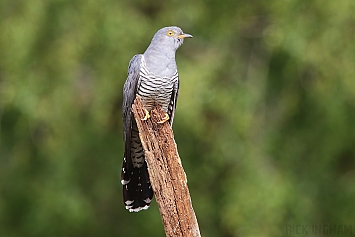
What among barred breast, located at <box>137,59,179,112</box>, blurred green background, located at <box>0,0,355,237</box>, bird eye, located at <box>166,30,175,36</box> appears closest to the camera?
barred breast, located at <box>137,59,179,112</box>

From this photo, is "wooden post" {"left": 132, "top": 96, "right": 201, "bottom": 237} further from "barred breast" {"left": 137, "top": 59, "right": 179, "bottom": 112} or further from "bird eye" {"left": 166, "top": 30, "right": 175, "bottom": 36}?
"bird eye" {"left": 166, "top": 30, "right": 175, "bottom": 36}

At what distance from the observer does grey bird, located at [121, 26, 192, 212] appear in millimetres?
5008

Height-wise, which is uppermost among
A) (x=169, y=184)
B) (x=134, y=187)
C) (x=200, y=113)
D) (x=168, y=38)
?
(x=168, y=38)

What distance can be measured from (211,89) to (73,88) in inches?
75.0

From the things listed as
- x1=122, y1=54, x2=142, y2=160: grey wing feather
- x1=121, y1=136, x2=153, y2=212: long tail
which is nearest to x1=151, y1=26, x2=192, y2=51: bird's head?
x1=122, y1=54, x2=142, y2=160: grey wing feather

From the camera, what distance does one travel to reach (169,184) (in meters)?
4.29

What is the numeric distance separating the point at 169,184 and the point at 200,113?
372 cm

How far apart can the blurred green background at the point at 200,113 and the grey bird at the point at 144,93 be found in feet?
7.77

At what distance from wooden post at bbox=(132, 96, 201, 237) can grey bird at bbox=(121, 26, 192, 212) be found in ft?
1.84

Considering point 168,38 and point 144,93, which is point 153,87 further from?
point 168,38

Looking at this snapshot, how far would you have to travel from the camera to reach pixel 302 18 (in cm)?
802

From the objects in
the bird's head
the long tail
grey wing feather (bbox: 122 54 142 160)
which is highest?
the bird's head

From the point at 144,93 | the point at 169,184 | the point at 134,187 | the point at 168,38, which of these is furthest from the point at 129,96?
the point at 169,184

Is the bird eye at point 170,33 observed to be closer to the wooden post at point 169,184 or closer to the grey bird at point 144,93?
the grey bird at point 144,93
